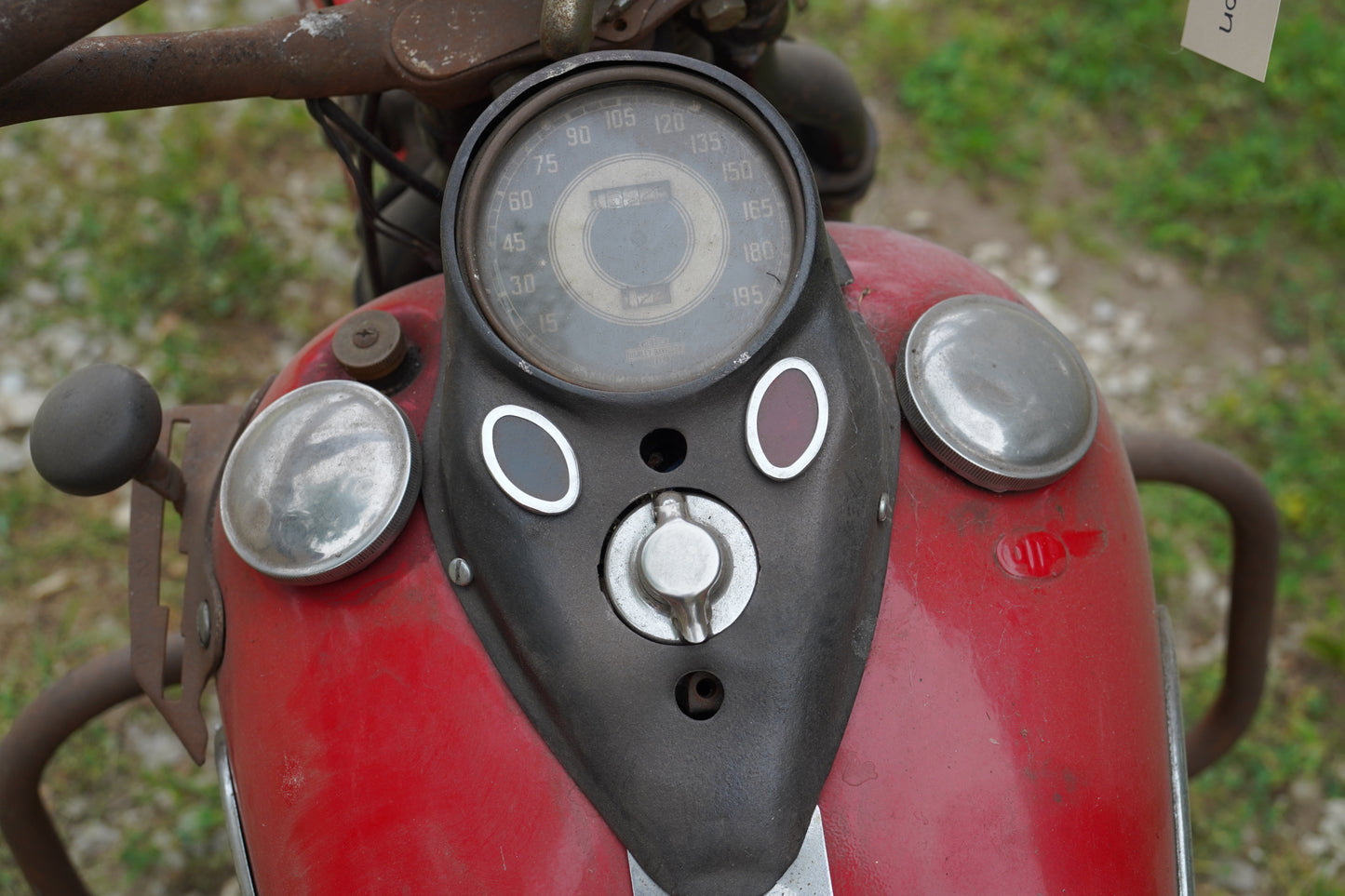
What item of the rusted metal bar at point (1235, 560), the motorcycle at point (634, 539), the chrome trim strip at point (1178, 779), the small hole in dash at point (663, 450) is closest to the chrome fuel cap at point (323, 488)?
the motorcycle at point (634, 539)

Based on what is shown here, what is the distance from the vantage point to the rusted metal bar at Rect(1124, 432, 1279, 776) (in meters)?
1.65

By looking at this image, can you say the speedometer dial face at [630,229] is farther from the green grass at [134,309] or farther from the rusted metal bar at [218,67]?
the green grass at [134,309]

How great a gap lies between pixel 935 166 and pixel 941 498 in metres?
2.13

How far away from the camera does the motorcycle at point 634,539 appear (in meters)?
0.97

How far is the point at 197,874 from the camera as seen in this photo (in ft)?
6.96

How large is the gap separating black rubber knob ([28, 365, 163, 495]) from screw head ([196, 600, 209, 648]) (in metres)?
0.15

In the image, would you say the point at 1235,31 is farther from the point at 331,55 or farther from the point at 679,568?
the point at 331,55

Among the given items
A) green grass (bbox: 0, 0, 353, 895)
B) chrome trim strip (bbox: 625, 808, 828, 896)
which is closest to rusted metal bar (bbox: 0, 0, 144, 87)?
chrome trim strip (bbox: 625, 808, 828, 896)

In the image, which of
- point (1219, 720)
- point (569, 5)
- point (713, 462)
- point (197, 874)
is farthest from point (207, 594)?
point (1219, 720)

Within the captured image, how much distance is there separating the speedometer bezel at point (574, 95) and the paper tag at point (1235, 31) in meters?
0.46

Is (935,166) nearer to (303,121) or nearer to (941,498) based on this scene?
(303,121)

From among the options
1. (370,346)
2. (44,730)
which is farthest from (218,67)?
(44,730)

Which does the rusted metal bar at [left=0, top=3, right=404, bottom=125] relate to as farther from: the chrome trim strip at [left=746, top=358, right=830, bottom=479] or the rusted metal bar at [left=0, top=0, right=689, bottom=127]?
the chrome trim strip at [left=746, top=358, right=830, bottom=479]

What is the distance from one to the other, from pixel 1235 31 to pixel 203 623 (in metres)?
1.23
